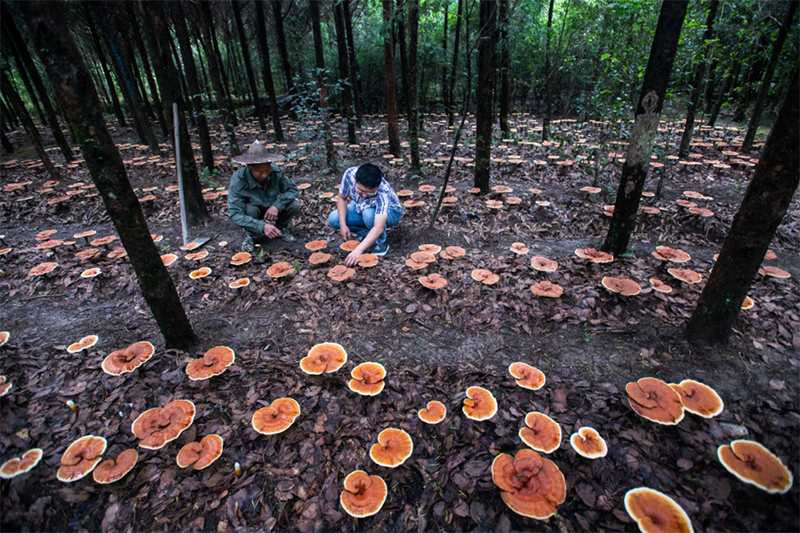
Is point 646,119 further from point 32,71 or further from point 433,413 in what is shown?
point 32,71

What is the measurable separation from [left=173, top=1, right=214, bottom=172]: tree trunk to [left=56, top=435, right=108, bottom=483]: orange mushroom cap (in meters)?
5.92

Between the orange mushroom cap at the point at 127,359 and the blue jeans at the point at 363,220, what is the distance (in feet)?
9.53

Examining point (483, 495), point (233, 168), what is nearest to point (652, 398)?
point (483, 495)

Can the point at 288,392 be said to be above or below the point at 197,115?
below

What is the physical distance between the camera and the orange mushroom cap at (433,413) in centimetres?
243

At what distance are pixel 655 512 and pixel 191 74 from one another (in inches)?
357

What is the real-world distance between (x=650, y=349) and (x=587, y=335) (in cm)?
51

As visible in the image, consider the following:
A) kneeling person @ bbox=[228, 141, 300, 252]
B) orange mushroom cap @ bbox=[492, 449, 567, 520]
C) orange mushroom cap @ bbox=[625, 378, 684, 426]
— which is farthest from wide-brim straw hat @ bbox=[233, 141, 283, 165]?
orange mushroom cap @ bbox=[625, 378, 684, 426]

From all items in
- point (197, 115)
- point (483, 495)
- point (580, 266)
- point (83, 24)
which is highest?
point (83, 24)

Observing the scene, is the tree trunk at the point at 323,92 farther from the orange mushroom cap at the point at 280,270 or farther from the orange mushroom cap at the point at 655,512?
the orange mushroom cap at the point at 655,512

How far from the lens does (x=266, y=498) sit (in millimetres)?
2186

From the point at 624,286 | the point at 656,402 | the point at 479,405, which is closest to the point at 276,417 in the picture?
the point at 479,405

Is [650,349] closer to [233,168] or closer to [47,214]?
[233,168]

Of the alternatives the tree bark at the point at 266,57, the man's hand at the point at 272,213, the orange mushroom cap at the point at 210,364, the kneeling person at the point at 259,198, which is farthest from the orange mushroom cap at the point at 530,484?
the tree bark at the point at 266,57
